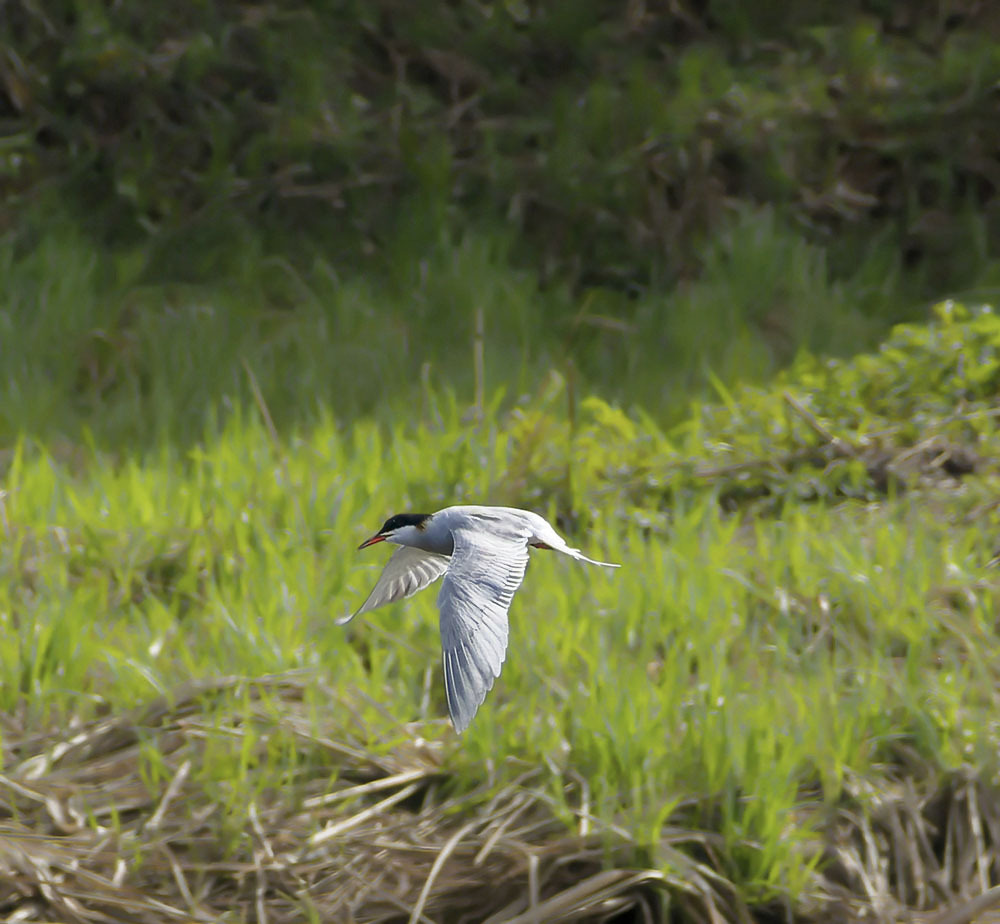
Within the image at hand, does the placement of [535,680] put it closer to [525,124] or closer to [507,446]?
[507,446]

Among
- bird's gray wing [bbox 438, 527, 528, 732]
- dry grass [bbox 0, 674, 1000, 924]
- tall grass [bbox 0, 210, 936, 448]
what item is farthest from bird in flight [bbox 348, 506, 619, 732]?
tall grass [bbox 0, 210, 936, 448]

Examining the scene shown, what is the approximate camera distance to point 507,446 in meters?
4.35

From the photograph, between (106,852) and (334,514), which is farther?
(334,514)

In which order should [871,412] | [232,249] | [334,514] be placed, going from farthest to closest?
[232,249], [871,412], [334,514]

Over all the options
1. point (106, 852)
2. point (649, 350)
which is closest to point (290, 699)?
point (106, 852)

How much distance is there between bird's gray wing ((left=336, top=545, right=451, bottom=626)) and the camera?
2.76m

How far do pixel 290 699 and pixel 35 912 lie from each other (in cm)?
68

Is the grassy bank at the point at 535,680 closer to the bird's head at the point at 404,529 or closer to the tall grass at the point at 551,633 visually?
the tall grass at the point at 551,633

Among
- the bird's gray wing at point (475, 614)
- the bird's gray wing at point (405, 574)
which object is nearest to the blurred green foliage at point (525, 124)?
the bird's gray wing at point (405, 574)

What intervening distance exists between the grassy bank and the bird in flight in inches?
23.4

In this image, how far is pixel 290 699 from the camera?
3363 millimetres

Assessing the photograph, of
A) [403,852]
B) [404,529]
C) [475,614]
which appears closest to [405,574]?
[404,529]

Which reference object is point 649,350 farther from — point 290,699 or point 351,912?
point 351,912

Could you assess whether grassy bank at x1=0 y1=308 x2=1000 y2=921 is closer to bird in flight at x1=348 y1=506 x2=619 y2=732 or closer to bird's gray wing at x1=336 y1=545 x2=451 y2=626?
bird's gray wing at x1=336 y1=545 x2=451 y2=626
